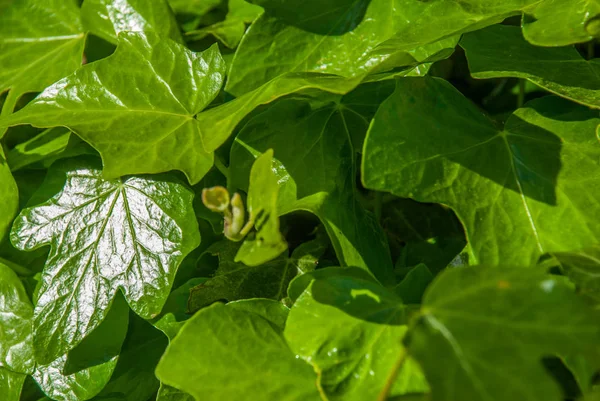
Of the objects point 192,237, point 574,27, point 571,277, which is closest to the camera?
point 571,277

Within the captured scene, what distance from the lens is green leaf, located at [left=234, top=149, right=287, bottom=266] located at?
0.63 m

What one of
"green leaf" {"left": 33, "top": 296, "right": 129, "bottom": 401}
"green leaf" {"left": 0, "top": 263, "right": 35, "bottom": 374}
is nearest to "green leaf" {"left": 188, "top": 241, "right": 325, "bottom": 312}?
"green leaf" {"left": 33, "top": 296, "right": 129, "bottom": 401}

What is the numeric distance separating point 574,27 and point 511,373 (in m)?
0.46

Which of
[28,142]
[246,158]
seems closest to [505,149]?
[246,158]

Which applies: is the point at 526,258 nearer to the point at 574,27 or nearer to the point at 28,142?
the point at 574,27

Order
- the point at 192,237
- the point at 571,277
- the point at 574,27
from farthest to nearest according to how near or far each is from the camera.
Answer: the point at 192,237
the point at 574,27
the point at 571,277

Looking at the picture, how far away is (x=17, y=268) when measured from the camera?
37.9 inches

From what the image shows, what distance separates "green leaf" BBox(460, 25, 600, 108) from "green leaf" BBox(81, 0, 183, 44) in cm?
44

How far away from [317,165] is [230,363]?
10.9 inches

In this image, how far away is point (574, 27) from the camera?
735 millimetres

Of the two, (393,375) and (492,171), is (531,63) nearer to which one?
(492,171)

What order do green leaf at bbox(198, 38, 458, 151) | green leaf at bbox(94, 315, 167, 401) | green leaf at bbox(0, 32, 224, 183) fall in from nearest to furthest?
green leaf at bbox(198, 38, 458, 151) → green leaf at bbox(0, 32, 224, 183) → green leaf at bbox(94, 315, 167, 401)

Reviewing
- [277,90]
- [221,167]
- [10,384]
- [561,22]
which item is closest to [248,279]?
[221,167]

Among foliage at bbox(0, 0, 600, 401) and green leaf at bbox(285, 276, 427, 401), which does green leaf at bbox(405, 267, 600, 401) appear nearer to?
foliage at bbox(0, 0, 600, 401)
